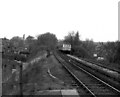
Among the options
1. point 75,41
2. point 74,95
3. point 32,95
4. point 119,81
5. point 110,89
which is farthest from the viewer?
point 75,41

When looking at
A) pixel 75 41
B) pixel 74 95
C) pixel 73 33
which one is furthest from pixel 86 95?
pixel 73 33

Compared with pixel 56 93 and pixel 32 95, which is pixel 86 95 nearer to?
pixel 56 93

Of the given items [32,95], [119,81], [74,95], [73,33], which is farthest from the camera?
[73,33]

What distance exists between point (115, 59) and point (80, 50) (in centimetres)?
3379

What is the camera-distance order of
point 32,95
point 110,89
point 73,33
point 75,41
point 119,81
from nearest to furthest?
point 32,95
point 110,89
point 119,81
point 75,41
point 73,33

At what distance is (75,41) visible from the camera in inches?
3189

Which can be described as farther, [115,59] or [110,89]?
[115,59]

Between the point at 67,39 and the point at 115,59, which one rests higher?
the point at 67,39

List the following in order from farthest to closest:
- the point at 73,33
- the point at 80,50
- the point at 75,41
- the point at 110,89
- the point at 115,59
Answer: the point at 73,33 < the point at 75,41 < the point at 80,50 < the point at 115,59 < the point at 110,89

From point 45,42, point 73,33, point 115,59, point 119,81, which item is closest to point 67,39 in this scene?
point 73,33

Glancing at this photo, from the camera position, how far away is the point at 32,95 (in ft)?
28.4

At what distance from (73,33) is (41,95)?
→ 79.8 m

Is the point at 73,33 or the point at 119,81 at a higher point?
the point at 73,33

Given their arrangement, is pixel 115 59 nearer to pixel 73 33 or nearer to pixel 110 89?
pixel 110 89
